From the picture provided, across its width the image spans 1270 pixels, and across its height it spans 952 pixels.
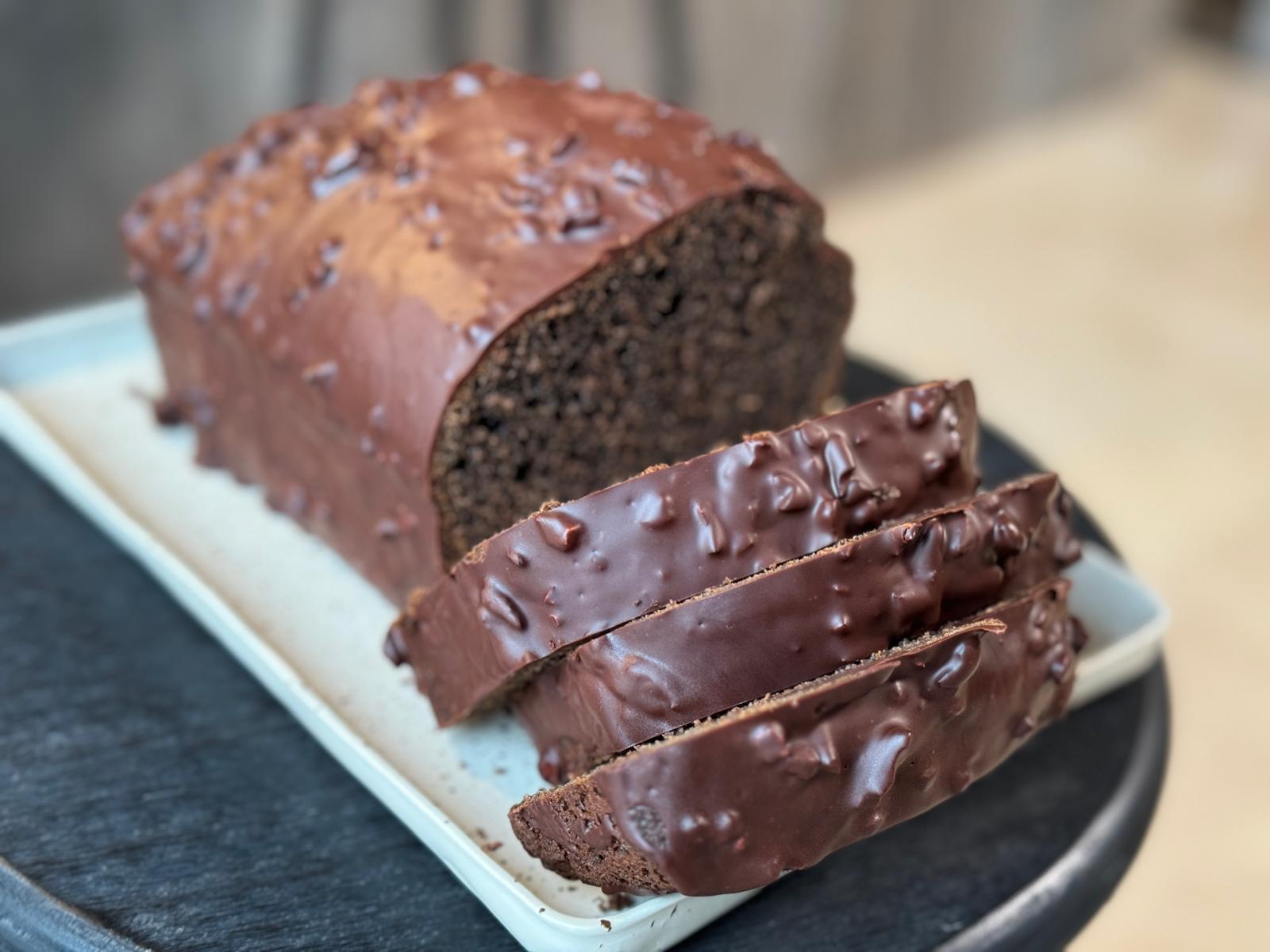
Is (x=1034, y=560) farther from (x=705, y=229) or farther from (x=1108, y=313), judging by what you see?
(x=1108, y=313)

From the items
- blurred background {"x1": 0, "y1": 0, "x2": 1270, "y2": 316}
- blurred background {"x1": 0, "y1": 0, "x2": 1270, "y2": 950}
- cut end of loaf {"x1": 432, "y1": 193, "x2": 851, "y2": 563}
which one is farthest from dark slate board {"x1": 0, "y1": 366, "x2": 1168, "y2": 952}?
blurred background {"x1": 0, "y1": 0, "x2": 1270, "y2": 316}

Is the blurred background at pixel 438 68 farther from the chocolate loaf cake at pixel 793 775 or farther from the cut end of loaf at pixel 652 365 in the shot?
the chocolate loaf cake at pixel 793 775

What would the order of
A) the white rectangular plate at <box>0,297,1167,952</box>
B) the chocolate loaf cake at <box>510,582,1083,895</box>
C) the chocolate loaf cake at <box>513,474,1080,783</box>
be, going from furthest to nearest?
the white rectangular plate at <box>0,297,1167,952</box>, the chocolate loaf cake at <box>513,474,1080,783</box>, the chocolate loaf cake at <box>510,582,1083,895</box>

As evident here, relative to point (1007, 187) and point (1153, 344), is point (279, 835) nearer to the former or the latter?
point (1153, 344)

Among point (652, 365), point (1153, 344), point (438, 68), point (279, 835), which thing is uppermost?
point (652, 365)

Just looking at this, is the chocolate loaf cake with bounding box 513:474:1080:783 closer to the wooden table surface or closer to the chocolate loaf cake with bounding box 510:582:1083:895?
the chocolate loaf cake with bounding box 510:582:1083:895

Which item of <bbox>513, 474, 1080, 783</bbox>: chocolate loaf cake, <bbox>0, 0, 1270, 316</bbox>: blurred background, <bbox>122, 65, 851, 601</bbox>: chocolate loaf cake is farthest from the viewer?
<bbox>0, 0, 1270, 316</bbox>: blurred background

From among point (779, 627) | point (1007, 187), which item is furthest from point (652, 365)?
point (1007, 187)

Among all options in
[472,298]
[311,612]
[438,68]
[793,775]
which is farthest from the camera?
[438,68]
